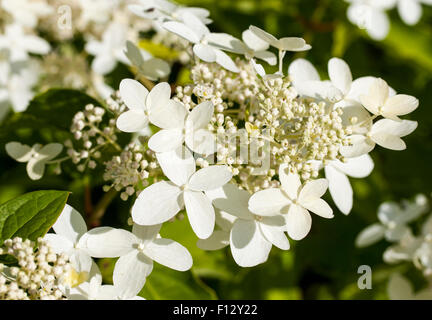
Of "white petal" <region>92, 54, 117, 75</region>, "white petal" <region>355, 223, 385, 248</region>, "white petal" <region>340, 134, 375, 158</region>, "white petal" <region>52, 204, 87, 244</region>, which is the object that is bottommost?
"white petal" <region>355, 223, 385, 248</region>

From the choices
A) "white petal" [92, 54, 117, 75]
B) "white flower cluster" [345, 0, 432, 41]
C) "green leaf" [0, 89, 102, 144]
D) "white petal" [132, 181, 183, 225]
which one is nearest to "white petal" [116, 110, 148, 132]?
"white petal" [132, 181, 183, 225]

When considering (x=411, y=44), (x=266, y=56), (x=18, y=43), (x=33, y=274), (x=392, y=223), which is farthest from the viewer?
(x=411, y=44)

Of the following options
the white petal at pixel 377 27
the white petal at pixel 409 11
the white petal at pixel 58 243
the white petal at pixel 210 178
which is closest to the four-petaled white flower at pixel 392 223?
the white petal at pixel 377 27

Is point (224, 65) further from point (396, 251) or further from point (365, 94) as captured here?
point (396, 251)

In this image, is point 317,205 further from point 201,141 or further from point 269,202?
point 201,141

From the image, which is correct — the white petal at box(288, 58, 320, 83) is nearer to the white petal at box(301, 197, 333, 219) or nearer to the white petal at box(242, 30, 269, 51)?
the white petal at box(242, 30, 269, 51)

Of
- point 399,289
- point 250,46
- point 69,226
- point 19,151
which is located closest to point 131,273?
point 69,226

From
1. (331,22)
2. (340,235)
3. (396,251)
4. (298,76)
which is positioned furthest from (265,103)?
(331,22)
